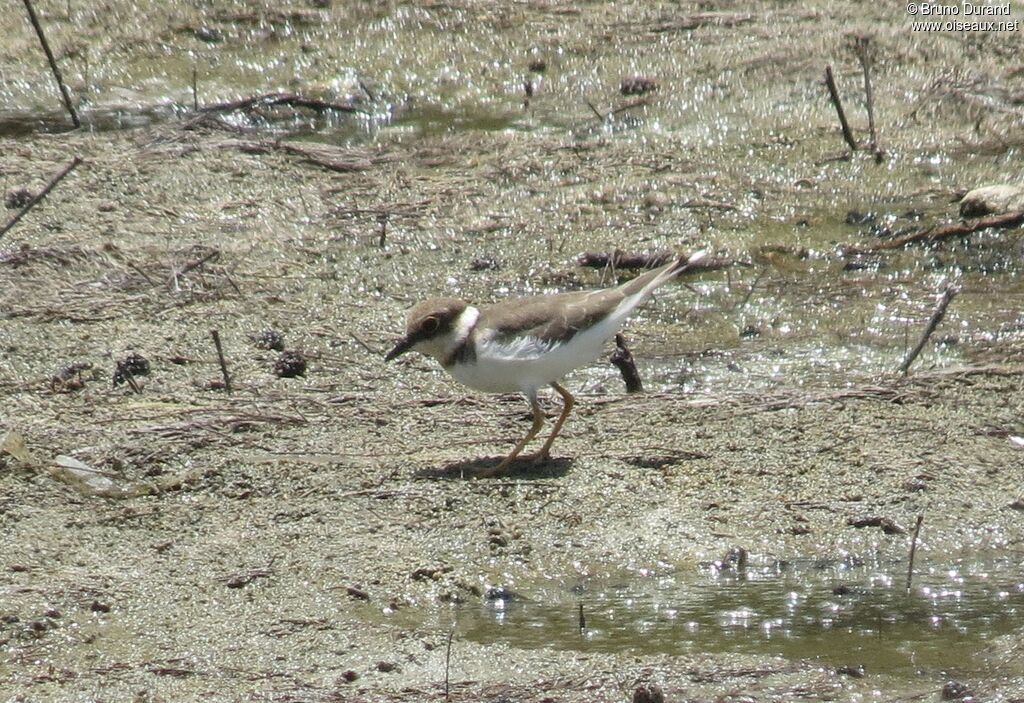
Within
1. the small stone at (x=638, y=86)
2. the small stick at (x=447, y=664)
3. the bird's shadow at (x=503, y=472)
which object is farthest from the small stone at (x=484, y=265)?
the small stick at (x=447, y=664)

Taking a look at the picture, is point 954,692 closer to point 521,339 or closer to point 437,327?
point 521,339

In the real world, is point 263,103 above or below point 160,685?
above

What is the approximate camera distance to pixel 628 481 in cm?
720

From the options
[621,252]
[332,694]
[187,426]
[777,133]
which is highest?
[777,133]

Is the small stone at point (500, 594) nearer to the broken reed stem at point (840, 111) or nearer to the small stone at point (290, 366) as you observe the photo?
the small stone at point (290, 366)

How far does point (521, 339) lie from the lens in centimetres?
720

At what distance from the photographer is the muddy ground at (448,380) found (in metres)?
6.01

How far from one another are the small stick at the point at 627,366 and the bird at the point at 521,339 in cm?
51

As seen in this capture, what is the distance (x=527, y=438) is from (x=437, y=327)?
2.32ft

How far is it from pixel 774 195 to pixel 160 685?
651cm

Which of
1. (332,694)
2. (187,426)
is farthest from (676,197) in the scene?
(332,694)

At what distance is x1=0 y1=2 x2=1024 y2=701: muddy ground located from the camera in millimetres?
6008

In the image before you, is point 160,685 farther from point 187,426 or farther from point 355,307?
point 355,307

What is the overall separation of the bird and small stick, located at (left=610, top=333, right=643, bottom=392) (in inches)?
20.2
